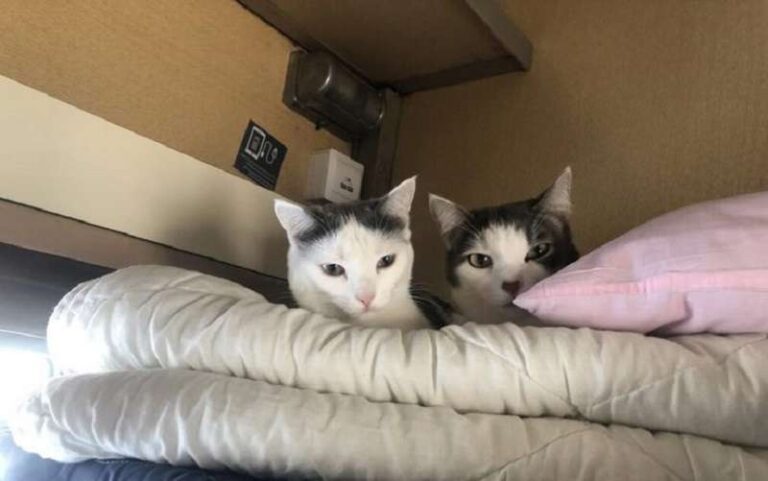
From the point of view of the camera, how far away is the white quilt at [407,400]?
24.4 inches

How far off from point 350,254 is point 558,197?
1.19ft

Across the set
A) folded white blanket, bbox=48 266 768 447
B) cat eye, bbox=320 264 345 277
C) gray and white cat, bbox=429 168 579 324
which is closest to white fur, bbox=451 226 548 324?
gray and white cat, bbox=429 168 579 324

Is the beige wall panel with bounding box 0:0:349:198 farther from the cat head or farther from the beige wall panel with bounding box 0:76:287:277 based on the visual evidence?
the cat head

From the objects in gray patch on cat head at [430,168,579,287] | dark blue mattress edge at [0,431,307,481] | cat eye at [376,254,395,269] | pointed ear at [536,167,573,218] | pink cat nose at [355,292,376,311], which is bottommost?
dark blue mattress edge at [0,431,307,481]

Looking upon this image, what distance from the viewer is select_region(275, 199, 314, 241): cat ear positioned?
42.9 inches

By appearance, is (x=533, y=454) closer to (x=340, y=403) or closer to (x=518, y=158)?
(x=340, y=403)

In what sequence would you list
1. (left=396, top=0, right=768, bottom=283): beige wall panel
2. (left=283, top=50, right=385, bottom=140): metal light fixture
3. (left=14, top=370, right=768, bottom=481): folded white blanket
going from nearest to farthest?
1. (left=14, top=370, right=768, bottom=481): folded white blanket
2. (left=396, top=0, right=768, bottom=283): beige wall panel
3. (left=283, top=50, right=385, bottom=140): metal light fixture

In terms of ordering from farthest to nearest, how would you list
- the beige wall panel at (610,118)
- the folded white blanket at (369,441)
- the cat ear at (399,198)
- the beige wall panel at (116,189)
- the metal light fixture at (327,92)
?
1. the metal light fixture at (327,92)
2. the beige wall panel at (610,118)
3. the cat ear at (399,198)
4. the beige wall panel at (116,189)
5. the folded white blanket at (369,441)

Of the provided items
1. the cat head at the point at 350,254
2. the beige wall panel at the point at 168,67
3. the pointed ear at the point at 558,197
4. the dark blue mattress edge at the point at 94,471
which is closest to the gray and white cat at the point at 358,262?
the cat head at the point at 350,254

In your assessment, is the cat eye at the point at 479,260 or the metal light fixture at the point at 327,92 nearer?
the cat eye at the point at 479,260

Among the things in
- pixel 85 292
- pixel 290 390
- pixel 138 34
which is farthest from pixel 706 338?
pixel 138 34

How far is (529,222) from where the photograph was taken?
1.15 meters

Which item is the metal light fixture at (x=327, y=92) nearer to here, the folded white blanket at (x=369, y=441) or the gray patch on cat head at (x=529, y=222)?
the gray patch on cat head at (x=529, y=222)

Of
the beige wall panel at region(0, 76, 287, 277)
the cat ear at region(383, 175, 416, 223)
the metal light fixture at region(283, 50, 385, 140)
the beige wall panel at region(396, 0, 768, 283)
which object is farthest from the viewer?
the metal light fixture at region(283, 50, 385, 140)
